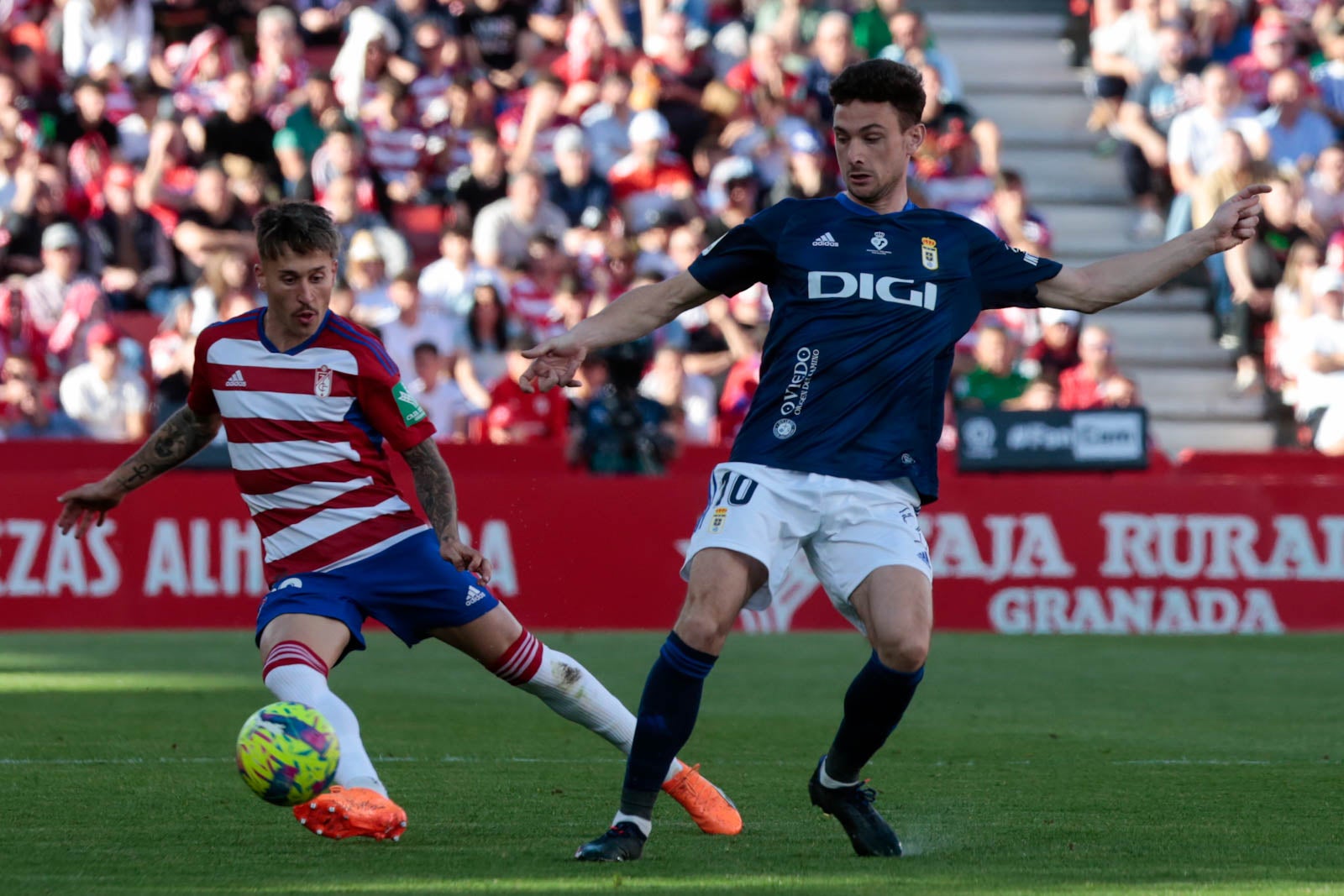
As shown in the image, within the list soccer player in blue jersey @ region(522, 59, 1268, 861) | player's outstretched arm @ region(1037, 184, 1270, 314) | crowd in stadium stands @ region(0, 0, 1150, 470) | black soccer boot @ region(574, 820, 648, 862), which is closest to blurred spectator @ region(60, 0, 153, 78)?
crowd in stadium stands @ region(0, 0, 1150, 470)

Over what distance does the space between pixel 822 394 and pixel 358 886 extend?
1.87 m

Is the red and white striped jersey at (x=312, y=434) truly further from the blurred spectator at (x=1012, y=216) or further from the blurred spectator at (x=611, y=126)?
the blurred spectator at (x=1012, y=216)

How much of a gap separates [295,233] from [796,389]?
151 centimetres

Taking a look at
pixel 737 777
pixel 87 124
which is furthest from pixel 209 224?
pixel 737 777

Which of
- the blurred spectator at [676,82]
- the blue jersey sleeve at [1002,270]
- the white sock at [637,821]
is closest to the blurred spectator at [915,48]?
the blurred spectator at [676,82]

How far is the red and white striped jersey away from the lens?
20.2ft

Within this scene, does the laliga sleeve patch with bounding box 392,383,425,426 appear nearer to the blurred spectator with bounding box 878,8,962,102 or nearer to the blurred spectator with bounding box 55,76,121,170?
the blurred spectator with bounding box 55,76,121,170

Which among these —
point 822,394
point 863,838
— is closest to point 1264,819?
point 863,838

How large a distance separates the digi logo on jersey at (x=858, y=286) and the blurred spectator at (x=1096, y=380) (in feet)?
35.7

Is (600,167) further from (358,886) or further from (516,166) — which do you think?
(358,886)

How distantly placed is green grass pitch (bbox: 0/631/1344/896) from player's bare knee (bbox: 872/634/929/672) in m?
0.54

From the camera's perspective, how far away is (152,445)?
6.56 metres

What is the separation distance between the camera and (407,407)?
6.28 metres

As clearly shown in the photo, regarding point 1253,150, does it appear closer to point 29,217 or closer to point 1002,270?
point 29,217
